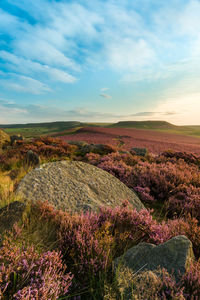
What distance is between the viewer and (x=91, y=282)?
1.72 metres

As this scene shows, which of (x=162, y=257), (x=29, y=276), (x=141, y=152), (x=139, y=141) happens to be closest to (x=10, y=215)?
(x=29, y=276)

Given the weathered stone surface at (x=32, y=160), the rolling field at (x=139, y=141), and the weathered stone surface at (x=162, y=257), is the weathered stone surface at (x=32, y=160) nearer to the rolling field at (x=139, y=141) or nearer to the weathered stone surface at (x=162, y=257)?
the weathered stone surface at (x=162, y=257)

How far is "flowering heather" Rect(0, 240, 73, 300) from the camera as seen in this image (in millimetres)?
1420

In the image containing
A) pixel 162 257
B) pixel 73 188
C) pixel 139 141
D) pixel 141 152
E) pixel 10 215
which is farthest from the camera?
pixel 139 141

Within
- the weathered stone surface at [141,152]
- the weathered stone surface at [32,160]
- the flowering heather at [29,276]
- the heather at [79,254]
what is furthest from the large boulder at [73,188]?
the weathered stone surface at [141,152]

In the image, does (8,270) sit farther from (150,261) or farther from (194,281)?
(194,281)

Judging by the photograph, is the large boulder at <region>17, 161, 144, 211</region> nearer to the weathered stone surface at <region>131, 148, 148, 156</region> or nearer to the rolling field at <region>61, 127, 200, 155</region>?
the weathered stone surface at <region>131, 148, 148, 156</region>

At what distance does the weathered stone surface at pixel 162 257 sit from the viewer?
1.82 metres

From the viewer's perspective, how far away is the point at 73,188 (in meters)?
4.66

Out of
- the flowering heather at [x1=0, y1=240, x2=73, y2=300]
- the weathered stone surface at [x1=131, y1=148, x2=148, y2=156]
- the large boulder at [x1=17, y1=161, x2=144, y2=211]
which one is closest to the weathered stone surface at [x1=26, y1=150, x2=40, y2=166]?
the large boulder at [x1=17, y1=161, x2=144, y2=211]

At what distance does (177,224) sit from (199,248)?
24.4 inches

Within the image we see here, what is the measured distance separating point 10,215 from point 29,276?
118 centimetres

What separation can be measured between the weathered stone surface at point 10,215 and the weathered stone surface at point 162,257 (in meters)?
1.52

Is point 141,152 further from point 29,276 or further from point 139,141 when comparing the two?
point 29,276
